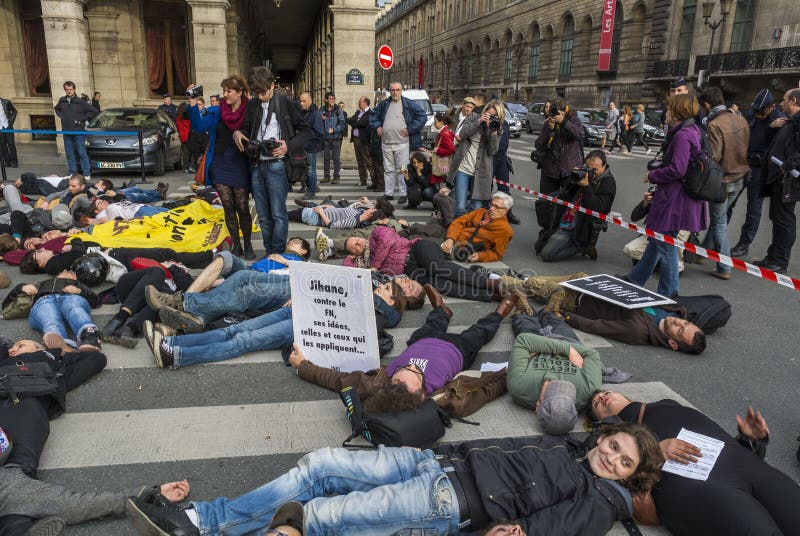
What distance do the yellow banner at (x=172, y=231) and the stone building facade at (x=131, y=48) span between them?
10.9 metres

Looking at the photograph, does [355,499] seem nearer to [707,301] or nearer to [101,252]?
[707,301]

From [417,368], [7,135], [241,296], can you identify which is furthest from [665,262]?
[7,135]

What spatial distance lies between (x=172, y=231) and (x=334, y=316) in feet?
13.1

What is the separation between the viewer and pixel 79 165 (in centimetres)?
1369

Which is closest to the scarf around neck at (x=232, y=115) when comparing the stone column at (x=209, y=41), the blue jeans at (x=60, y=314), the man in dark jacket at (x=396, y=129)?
the blue jeans at (x=60, y=314)

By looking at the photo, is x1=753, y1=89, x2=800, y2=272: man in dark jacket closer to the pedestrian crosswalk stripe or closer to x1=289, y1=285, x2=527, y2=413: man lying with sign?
x1=289, y1=285, x2=527, y2=413: man lying with sign

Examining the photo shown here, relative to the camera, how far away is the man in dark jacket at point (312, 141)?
12180 mm

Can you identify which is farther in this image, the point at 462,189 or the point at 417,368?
the point at 462,189

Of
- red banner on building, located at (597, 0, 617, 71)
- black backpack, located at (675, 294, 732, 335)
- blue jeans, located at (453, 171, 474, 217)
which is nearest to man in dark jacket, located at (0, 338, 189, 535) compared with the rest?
black backpack, located at (675, 294, 732, 335)

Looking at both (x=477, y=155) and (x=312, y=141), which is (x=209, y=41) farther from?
(x=477, y=155)

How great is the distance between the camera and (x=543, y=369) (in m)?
3.92

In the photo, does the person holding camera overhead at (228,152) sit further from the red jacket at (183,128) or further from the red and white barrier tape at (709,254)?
the red jacket at (183,128)

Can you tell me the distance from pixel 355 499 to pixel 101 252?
459 cm

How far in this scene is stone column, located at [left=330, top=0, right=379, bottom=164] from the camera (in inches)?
683
